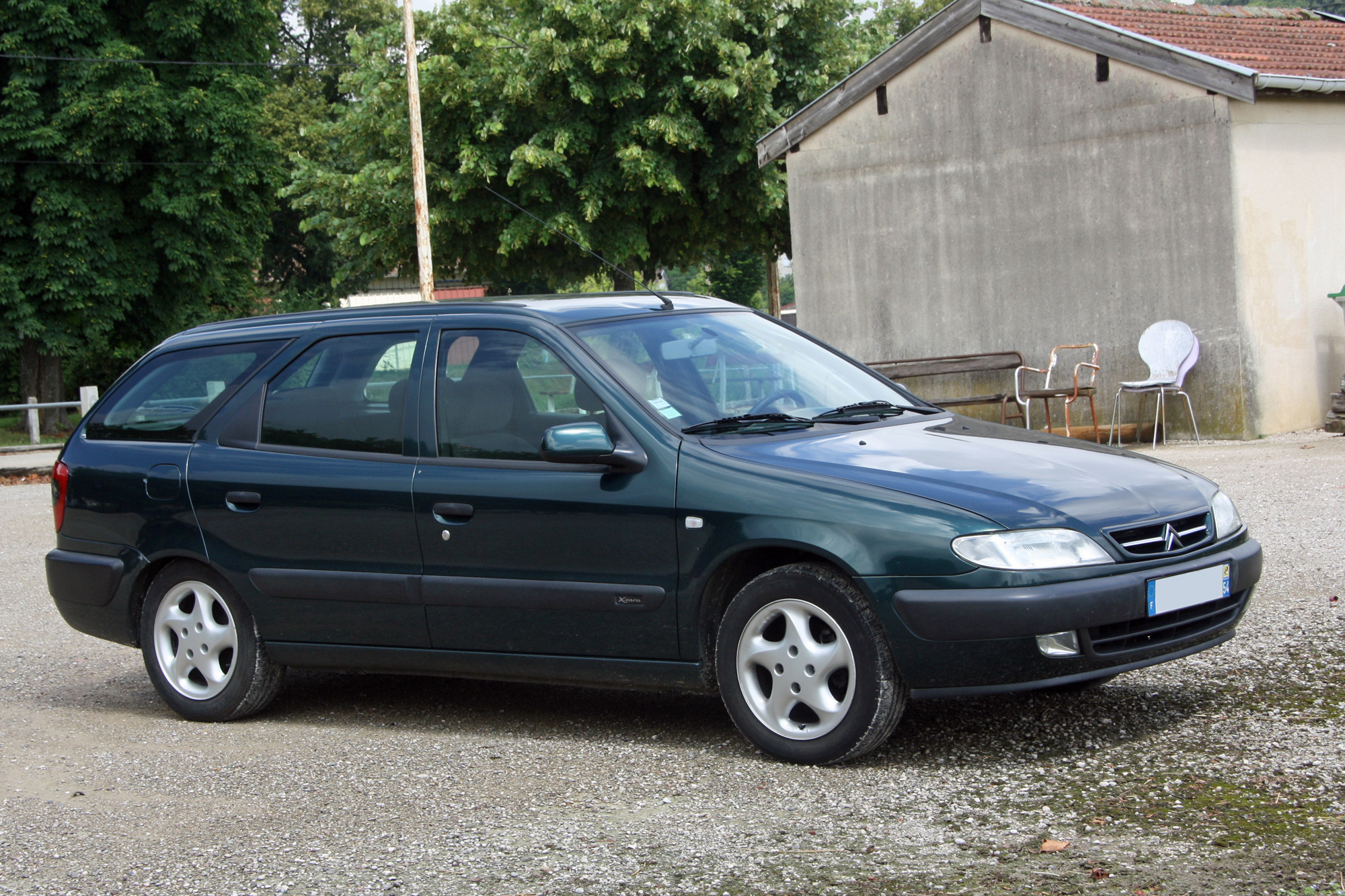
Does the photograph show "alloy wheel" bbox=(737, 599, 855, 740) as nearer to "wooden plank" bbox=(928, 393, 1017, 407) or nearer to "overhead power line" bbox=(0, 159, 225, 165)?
"wooden plank" bbox=(928, 393, 1017, 407)

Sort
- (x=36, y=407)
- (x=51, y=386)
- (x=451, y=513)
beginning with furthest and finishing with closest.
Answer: (x=51, y=386) → (x=36, y=407) → (x=451, y=513)

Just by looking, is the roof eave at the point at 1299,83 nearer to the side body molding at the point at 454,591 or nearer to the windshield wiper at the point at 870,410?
the windshield wiper at the point at 870,410

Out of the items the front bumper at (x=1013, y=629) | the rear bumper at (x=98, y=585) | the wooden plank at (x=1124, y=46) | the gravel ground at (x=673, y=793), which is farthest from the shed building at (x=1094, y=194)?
the rear bumper at (x=98, y=585)

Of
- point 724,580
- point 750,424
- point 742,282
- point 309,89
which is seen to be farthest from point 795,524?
point 742,282

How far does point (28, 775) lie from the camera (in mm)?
5418

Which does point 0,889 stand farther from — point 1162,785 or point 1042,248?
point 1042,248

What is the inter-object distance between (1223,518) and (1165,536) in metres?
0.50

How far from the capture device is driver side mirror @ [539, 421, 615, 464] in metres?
5.07

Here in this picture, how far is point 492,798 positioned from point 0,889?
1441 mm

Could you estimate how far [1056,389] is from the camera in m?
16.7

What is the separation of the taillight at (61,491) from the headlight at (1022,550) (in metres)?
4.12

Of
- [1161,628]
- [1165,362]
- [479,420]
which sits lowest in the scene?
[1161,628]

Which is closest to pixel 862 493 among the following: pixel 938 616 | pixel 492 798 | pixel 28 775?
pixel 938 616

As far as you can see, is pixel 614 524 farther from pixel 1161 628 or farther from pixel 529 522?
pixel 1161 628
